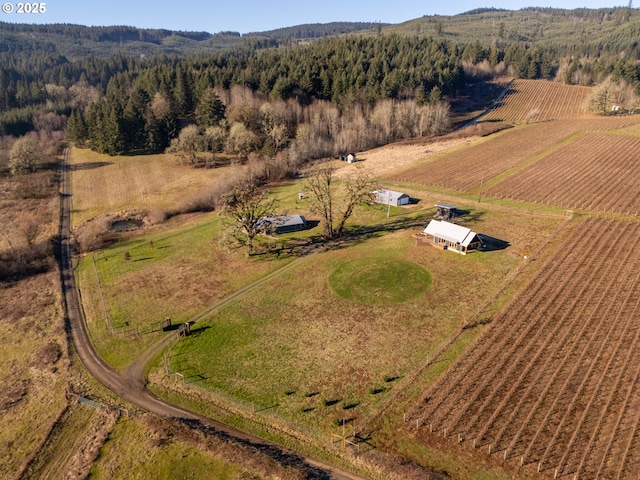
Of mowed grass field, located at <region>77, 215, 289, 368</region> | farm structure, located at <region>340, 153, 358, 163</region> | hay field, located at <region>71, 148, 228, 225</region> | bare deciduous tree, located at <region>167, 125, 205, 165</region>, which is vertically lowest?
mowed grass field, located at <region>77, 215, 289, 368</region>

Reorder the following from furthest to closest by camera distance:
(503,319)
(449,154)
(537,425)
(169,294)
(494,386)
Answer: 1. (449,154)
2. (169,294)
3. (503,319)
4. (494,386)
5. (537,425)

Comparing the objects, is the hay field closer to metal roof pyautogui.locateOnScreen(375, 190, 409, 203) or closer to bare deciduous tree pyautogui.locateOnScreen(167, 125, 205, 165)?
bare deciduous tree pyautogui.locateOnScreen(167, 125, 205, 165)

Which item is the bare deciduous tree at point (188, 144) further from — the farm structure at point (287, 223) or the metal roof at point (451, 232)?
the metal roof at point (451, 232)

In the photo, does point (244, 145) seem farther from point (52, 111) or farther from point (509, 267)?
point (52, 111)

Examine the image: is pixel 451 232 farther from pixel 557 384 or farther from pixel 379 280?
pixel 557 384

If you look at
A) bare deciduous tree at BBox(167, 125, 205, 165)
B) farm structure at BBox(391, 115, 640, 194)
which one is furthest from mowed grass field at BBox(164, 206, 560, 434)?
bare deciduous tree at BBox(167, 125, 205, 165)

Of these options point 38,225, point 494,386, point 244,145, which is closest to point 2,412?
point 494,386

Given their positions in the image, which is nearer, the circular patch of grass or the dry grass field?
the dry grass field
